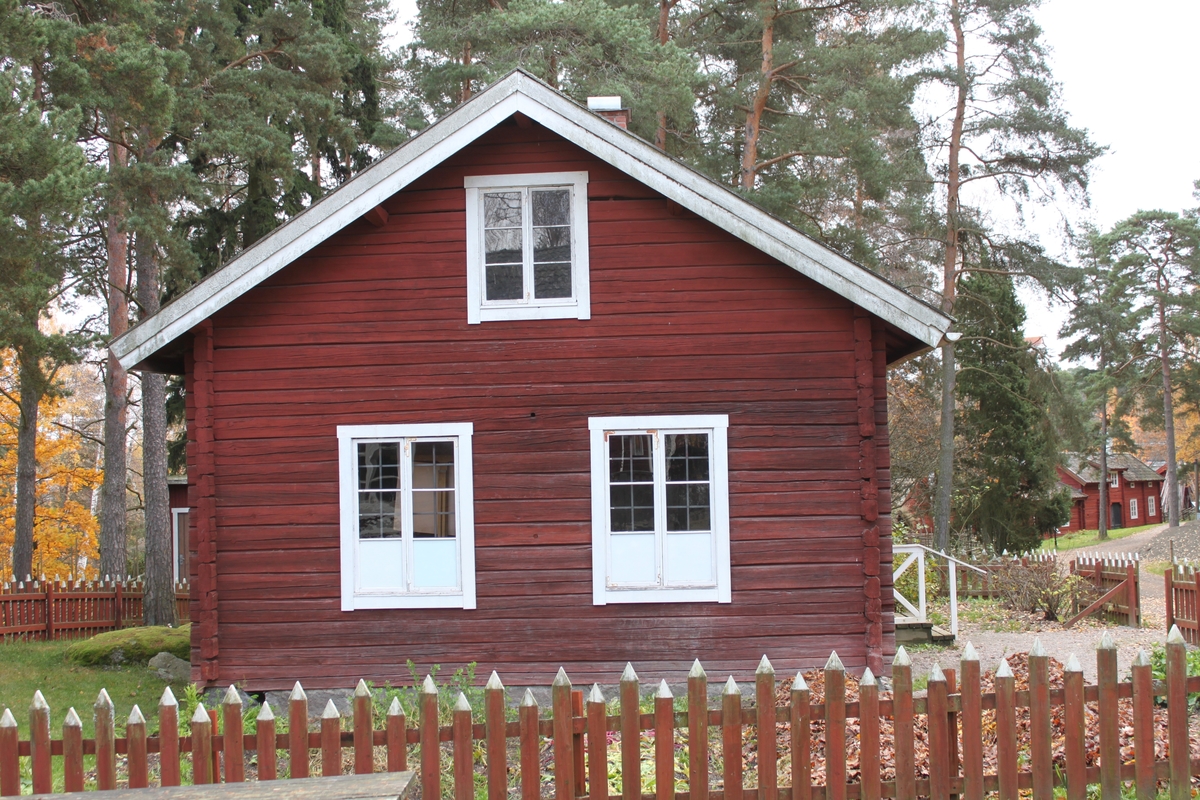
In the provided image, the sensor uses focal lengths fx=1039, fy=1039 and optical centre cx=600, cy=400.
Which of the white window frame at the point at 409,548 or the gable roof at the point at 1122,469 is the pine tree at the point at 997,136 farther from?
the gable roof at the point at 1122,469

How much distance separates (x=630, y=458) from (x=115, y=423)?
14.1m

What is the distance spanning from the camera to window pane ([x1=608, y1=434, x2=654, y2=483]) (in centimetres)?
1036

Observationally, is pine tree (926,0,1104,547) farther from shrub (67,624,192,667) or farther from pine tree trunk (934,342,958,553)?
shrub (67,624,192,667)

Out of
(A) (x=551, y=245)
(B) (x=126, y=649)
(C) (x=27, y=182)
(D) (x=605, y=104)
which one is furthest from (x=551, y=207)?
(B) (x=126, y=649)

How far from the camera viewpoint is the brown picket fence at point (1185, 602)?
15.0 meters

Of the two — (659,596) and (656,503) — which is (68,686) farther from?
(656,503)

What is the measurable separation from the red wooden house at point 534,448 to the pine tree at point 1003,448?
78.3 feet

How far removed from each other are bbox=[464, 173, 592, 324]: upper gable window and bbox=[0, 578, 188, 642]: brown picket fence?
12247mm

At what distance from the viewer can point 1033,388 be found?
30344 millimetres

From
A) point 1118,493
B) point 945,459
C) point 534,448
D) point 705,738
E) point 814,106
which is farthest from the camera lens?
point 1118,493

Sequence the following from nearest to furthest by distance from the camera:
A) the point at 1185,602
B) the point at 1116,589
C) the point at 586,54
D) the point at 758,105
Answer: the point at 1185,602, the point at 1116,589, the point at 586,54, the point at 758,105

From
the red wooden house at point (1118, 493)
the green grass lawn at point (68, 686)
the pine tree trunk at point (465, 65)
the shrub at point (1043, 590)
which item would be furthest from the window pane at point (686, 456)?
the red wooden house at point (1118, 493)

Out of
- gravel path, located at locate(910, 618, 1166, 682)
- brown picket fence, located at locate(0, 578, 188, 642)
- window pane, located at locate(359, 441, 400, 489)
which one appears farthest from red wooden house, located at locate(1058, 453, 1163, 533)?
window pane, located at locate(359, 441, 400, 489)

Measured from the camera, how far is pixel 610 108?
37.6ft
